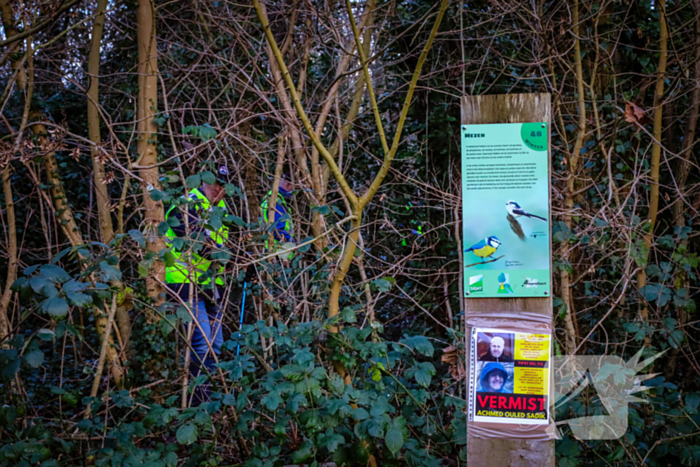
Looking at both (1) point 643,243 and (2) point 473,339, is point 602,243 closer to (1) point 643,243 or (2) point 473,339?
(1) point 643,243

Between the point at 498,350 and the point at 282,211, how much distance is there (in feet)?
9.36

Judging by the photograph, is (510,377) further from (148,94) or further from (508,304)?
(148,94)

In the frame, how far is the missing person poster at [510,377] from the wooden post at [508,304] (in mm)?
89

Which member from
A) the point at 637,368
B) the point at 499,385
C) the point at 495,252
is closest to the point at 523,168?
the point at 495,252

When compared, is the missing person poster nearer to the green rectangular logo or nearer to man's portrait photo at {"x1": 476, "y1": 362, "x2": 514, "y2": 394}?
man's portrait photo at {"x1": 476, "y1": 362, "x2": 514, "y2": 394}

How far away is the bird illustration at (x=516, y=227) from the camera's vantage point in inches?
90.4

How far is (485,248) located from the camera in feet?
7.59

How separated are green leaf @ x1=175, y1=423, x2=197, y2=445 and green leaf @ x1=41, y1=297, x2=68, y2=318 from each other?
0.77m

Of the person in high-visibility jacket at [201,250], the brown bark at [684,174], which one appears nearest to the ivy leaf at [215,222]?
the person in high-visibility jacket at [201,250]

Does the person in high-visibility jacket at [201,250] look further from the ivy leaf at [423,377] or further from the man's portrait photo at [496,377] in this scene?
the man's portrait photo at [496,377]

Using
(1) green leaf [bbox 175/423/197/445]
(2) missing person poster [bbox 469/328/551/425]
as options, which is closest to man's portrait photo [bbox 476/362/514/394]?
(2) missing person poster [bbox 469/328/551/425]

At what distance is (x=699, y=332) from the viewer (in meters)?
4.41

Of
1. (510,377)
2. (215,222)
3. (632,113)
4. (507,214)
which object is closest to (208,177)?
(215,222)

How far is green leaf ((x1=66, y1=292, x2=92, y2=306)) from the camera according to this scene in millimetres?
2471
